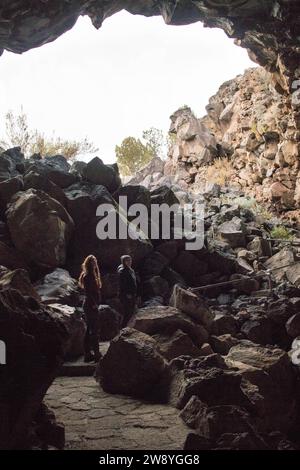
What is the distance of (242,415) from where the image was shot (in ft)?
12.9

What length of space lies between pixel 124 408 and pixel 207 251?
897 cm

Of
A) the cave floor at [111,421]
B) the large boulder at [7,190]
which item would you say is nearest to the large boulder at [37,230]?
the large boulder at [7,190]

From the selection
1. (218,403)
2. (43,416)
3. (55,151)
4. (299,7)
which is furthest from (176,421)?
(55,151)

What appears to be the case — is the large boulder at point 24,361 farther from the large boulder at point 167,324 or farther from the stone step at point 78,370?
the large boulder at point 167,324

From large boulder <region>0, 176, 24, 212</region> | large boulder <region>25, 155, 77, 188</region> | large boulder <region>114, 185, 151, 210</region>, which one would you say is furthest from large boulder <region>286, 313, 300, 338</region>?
large boulder <region>0, 176, 24, 212</region>

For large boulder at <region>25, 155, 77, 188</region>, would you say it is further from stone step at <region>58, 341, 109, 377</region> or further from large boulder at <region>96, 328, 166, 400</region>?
large boulder at <region>96, 328, 166, 400</region>

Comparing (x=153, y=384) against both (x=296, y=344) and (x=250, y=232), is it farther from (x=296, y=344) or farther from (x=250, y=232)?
(x=250, y=232)

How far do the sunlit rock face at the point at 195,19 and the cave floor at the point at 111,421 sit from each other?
1169 cm

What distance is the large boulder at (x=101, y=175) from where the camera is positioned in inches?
536

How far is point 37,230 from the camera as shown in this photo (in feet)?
34.0

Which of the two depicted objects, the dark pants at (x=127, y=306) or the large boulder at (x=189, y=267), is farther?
the large boulder at (x=189, y=267)

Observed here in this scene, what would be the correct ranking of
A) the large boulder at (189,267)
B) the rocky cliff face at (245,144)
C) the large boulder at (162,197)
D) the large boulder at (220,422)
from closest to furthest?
the large boulder at (220,422) < the large boulder at (189,267) < the large boulder at (162,197) < the rocky cliff face at (245,144)

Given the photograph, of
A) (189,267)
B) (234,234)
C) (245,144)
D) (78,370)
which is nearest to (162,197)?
(189,267)

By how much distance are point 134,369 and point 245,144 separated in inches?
727
